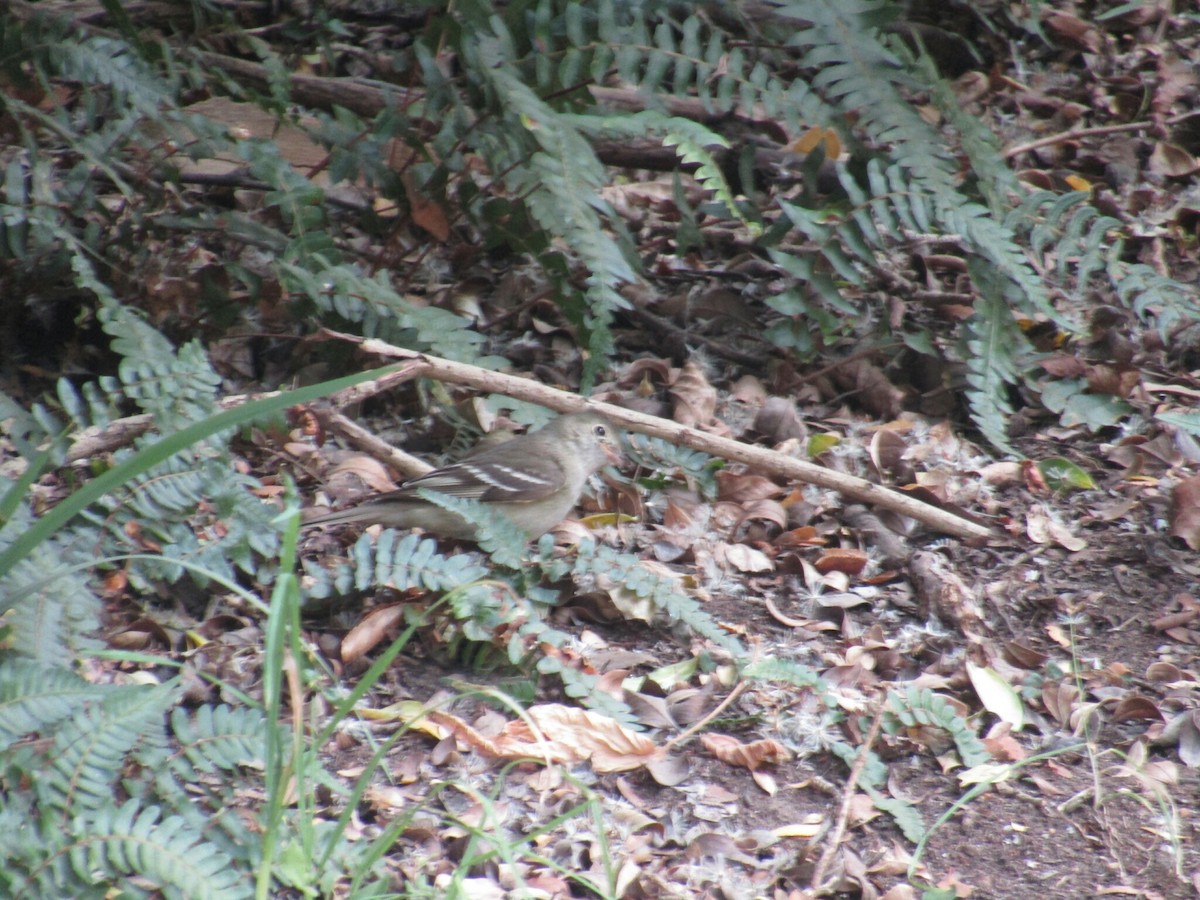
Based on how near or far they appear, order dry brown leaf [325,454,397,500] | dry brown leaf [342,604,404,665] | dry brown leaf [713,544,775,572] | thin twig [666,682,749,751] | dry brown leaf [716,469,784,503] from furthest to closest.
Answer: dry brown leaf [716,469,784,503], dry brown leaf [325,454,397,500], dry brown leaf [713,544,775,572], dry brown leaf [342,604,404,665], thin twig [666,682,749,751]

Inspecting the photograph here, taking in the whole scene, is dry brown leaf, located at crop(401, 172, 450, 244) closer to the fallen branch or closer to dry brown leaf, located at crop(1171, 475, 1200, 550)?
the fallen branch

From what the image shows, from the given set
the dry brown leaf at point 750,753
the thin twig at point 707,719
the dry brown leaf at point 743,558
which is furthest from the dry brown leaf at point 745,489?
A: the dry brown leaf at point 750,753

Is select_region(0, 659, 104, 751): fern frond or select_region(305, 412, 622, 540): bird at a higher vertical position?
select_region(0, 659, 104, 751): fern frond

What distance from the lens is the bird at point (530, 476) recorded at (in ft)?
16.0

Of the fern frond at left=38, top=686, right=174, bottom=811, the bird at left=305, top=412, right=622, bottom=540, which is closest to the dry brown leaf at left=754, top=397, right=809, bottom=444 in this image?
the bird at left=305, top=412, right=622, bottom=540

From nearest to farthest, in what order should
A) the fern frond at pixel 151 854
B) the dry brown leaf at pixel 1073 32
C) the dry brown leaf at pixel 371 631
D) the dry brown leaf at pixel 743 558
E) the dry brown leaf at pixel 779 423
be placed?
the fern frond at pixel 151 854 < the dry brown leaf at pixel 371 631 < the dry brown leaf at pixel 743 558 < the dry brown leaf at pixel 779 423 < the dry brown leaf at pixel 1073 32

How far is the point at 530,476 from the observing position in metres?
5.15

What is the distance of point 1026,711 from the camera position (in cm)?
410

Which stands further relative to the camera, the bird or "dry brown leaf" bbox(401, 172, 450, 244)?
"dry brown leaf" bbox(401, 172, 450, 244)

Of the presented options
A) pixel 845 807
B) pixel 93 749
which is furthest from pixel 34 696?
pixel 845 807

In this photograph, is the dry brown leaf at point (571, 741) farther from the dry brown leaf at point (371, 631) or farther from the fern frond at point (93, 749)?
the fern frond at point (93, 749)

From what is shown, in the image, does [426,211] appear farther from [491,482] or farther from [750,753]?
[750,753]

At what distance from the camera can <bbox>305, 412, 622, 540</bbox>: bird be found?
16.0 feet

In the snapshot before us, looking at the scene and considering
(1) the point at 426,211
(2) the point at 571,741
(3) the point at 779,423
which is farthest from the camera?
(3) the point at 779,423
